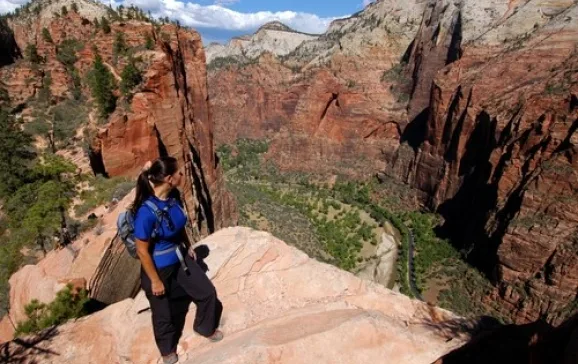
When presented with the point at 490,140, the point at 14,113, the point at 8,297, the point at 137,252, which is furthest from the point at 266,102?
the point at 137,252

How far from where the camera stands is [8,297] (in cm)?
1049

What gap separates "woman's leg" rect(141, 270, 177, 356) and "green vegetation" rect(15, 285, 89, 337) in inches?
156

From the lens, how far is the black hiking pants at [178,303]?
16.9 feet

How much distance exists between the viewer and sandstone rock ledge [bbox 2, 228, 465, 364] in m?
5.33

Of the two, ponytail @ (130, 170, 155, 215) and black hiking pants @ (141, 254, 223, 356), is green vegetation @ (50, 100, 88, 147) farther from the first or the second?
ponytail @ (130, 170, 155, 215)

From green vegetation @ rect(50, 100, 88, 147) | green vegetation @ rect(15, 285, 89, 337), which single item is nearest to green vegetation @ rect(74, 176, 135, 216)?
green vegetation @ rect(50, 100, 88, 147)

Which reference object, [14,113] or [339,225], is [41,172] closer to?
[14,113]

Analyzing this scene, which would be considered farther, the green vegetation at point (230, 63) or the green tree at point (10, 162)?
the green vegetation at point (230, 63)

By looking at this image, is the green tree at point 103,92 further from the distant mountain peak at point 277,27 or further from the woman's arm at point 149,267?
the distant mountain peak at point 277,27

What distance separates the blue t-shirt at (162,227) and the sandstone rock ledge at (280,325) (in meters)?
1.56

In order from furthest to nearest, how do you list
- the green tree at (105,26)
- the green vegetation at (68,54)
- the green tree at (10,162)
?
1. the green vegetation at (68,54)
2. the green tree at (105,26)
3. the green tree at (10,162)

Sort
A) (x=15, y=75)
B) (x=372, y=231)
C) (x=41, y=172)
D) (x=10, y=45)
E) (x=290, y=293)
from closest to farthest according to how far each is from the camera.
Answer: (x=290, y=293) → (x=41, y=172) → (x=15, y=75) → (x=10, y=45) → (x=372, y=231)

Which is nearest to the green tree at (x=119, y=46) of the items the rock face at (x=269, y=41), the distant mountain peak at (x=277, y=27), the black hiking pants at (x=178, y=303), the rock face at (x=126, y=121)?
the rock face at (x=126, y=121)

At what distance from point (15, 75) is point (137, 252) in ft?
84.9
